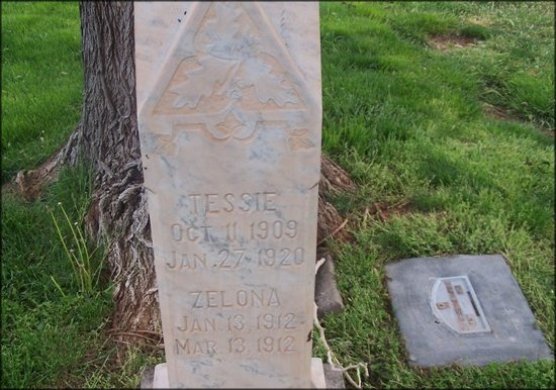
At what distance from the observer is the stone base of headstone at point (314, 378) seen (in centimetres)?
212

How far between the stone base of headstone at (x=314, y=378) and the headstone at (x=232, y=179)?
0.10 ft

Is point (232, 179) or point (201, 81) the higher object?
point (201, 81)

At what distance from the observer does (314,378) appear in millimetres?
2133

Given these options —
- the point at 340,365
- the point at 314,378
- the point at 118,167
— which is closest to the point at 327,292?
the point at 340,365

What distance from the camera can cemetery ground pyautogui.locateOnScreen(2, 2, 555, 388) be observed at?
99.8 inches

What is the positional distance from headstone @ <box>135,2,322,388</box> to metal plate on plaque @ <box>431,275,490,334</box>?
89 cm

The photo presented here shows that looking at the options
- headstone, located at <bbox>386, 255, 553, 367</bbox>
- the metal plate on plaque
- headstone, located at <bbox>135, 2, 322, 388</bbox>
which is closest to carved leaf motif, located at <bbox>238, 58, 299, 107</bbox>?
headstone, located at <bbox>135, 2, 322, 388</bbox>

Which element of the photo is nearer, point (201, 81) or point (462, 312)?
point (201, 81)

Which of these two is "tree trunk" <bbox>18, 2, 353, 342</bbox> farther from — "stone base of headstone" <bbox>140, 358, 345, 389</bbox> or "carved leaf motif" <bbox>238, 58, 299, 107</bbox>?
"carved leaf motif" <bbox>238, 58, 299, 107</bbox>

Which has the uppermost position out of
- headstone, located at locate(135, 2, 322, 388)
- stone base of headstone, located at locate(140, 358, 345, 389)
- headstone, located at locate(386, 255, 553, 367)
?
headstone, located at locate(135, 2, 322, 388)

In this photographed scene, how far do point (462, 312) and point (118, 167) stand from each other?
1.63 metres

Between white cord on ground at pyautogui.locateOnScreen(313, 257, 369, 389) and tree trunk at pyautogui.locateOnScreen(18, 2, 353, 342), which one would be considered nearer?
white cord on ground at pyautogui.locateOnScreen(313, 257, 369, 389)

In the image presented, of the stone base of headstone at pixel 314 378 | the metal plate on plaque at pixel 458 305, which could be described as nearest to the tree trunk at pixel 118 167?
the stone base of headstone at pixel 314 378

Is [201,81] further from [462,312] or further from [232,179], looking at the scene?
[462,312]
